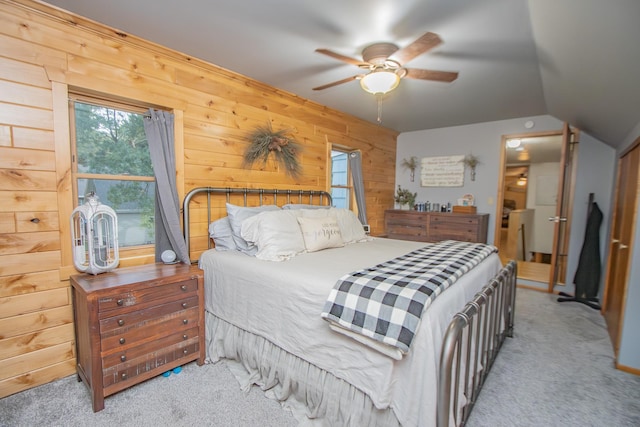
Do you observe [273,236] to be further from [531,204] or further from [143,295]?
[531,204]

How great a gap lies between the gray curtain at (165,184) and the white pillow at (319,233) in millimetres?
971

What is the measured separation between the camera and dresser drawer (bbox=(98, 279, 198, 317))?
1.66 m

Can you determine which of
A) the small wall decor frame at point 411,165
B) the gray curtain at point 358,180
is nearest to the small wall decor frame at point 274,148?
the gray curtain at point 358,180

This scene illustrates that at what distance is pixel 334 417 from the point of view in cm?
153

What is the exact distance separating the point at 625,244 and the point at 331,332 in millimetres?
2642

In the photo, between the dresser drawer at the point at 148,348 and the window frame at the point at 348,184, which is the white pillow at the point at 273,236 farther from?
the window frame at the point at 348,184

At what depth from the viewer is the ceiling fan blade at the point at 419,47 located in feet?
5.39

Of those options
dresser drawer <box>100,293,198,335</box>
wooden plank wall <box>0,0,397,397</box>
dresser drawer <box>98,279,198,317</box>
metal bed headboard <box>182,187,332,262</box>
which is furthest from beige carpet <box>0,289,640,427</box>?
metal bed headboard <box>182,187,332,262</box>

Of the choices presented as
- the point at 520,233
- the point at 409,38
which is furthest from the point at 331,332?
the point at 520,233

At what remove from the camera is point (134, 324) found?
1775 mm

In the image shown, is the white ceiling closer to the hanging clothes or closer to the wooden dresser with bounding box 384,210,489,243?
the hanging clothes

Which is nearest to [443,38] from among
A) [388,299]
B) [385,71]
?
[385,71]

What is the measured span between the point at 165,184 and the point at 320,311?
1.58 metres

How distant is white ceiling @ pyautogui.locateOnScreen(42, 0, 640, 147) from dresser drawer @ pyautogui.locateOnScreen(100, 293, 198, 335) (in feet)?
6.21
